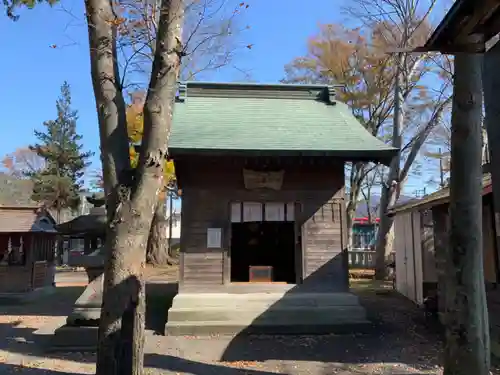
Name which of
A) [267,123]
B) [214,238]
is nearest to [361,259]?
[267,123]

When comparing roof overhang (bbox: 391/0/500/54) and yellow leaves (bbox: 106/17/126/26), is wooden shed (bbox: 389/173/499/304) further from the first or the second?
yellow leaves (bbox: 106/17/126/26)

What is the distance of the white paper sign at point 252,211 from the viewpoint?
955 cm

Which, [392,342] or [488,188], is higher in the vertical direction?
[488,188]

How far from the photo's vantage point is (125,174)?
482cm

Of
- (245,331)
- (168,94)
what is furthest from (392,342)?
(168,94)

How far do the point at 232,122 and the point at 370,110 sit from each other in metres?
14.8

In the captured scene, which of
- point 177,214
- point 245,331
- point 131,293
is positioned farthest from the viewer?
point 177,214

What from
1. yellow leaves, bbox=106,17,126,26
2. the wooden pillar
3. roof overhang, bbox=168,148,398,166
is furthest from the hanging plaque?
the wooden pillar

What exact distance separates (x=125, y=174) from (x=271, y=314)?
5201mm

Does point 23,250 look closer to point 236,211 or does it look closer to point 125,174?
point 236,211

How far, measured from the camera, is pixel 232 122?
34.5ft

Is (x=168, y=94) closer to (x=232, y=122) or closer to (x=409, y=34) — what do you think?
(x=232, y=122)

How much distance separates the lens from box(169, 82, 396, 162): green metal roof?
8875 mm

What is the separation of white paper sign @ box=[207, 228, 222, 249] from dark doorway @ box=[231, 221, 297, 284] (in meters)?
5.45
